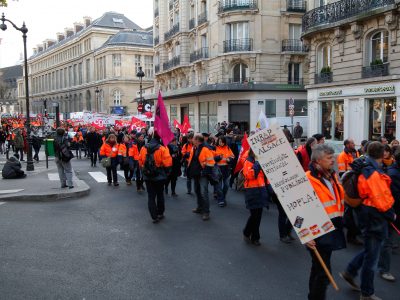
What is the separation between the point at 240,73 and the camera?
115ft

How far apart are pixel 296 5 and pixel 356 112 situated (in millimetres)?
15576

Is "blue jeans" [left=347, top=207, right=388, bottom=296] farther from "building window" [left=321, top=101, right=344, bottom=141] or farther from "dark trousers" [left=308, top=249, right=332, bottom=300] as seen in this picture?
"building window" [left=321, top=101, right=344, bottom=141]

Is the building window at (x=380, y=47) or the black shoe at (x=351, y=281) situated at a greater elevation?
the building window at (x=380, y=47)

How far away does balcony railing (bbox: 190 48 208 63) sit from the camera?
37.5 m

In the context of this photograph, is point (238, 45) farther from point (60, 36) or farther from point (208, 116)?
point (60, 36)

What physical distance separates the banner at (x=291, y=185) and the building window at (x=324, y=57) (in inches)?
835

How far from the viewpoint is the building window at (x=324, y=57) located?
24406 mm

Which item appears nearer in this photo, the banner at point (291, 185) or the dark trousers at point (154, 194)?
the banner at point (291, 185)

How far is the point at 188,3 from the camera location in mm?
41531

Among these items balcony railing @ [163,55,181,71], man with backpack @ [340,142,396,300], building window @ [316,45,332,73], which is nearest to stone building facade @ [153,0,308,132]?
balcony railing @ [163,55,181,71]

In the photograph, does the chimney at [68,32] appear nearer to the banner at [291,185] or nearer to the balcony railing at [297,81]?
the balcony railing at [297,81]

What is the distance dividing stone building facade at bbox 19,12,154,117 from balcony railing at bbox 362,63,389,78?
34.6 meters

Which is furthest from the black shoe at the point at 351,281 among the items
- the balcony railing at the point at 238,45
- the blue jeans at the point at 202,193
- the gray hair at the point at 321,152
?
the balcony railing at the point at 238,45

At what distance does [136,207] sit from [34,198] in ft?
8.32
